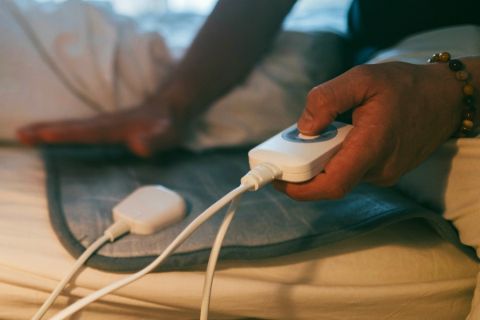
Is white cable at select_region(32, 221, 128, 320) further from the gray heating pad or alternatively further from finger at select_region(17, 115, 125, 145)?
finger at select_region(17, 115, 125, 145)

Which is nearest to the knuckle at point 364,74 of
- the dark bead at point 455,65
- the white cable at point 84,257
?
the dark bead at point 455,65

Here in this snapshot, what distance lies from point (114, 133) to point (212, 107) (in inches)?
6.0

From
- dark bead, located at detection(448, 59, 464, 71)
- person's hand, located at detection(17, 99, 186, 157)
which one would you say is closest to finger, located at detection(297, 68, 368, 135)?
dark bead, located at detection(448, 59, 464, 71)

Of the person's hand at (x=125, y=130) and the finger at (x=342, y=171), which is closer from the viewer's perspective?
the finger at (x=342, y=171)

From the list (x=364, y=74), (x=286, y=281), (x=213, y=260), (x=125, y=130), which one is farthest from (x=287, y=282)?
(x=125, y=130)

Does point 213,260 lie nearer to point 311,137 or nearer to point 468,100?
point 311,137

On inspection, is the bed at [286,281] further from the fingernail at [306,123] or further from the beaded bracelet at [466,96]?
the fingernail at [306,123]

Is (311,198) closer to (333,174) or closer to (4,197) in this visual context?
(333,174)

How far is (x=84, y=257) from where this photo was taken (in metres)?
0.42

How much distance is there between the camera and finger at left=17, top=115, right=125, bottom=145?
0.64m

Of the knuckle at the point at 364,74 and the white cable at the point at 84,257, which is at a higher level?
the knuckle at the point at 364,74

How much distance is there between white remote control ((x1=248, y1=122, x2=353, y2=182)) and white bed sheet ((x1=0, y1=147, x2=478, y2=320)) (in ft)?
0.41

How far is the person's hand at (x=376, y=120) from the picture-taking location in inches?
14.9

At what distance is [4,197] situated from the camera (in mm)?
515
